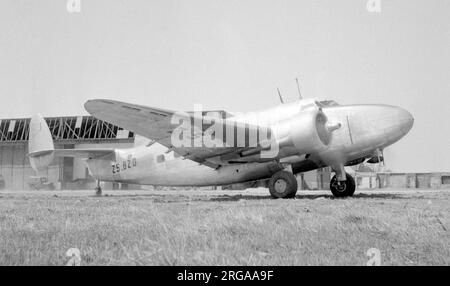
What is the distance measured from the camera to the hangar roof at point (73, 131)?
4734 cm

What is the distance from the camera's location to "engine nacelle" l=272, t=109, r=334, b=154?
11336 mm

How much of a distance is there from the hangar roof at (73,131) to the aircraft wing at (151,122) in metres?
34.0

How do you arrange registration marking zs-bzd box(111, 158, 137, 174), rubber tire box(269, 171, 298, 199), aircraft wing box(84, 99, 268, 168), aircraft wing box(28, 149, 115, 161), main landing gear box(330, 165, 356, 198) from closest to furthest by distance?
aircraft wing box(84, 99, 268, 168) < rubber tire box(269, 171, 298, 199) < main landing gear box(330, 165, 356, 198) < aircraft wing box(28, 149, 115, 161) < registration marking zs-bzd box(111, 158, 137, 174)

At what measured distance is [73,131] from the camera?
158 ft

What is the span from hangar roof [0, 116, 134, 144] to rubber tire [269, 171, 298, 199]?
36.2 m

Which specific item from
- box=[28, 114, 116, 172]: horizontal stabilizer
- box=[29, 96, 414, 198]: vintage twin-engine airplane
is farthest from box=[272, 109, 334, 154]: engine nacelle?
box=[28, 114, 116, 172]: horizontal stabilizer

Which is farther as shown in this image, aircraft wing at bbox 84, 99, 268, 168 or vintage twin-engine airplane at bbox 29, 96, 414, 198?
vintage twin-engine airplane at bbox 29, 96, 414, 198

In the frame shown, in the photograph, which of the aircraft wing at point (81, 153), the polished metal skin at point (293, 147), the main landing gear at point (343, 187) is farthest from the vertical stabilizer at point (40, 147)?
the main landing gear at point (343, 187)

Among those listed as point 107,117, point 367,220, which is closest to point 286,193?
point 107,117

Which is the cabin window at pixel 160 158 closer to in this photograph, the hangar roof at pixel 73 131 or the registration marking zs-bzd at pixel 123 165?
the registration marking zs-bzd at pixel 123 165

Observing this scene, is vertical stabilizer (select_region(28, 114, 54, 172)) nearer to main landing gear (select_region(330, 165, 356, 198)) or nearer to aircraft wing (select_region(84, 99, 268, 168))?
aircraft wing (select_region(84, 99, 268, 168))

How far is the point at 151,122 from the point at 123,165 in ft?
20.2
